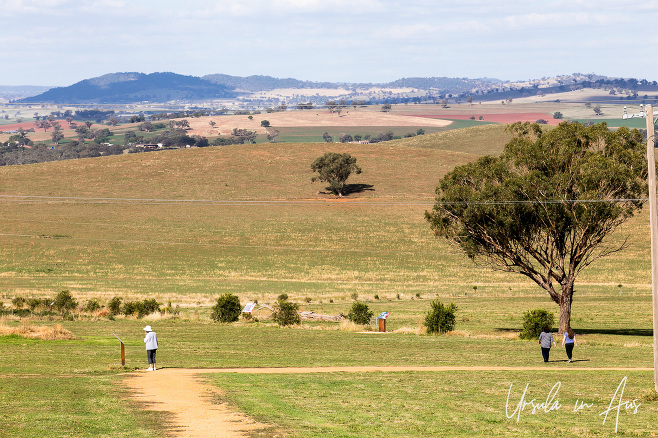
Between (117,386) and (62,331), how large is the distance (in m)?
14.9

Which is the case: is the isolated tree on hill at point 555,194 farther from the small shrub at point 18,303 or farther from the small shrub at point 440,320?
the small shrub at point 18,303

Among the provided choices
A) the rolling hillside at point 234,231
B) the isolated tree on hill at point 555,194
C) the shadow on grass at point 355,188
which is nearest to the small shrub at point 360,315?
the isolated tree on hill at point 555,194

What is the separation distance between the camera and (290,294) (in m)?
62.8

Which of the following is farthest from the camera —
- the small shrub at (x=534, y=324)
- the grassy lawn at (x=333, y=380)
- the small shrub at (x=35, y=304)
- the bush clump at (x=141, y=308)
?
the small shrub at (x=35, y=304)

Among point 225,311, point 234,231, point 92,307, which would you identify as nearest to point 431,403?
point 225,311

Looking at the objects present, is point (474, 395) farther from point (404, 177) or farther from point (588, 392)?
point (404, 177)

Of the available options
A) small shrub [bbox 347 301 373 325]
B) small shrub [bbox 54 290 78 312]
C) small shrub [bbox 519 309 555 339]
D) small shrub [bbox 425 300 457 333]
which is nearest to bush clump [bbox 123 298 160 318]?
small shrub [bbox 54 290 78 312]

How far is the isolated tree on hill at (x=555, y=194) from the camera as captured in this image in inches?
1574

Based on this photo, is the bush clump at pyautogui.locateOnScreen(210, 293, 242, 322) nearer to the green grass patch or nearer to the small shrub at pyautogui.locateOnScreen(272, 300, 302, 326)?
the small shrub at pyautogui.locateOnScreen(272, 300, 302, 326)

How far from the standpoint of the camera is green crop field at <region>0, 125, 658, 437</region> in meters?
18.7

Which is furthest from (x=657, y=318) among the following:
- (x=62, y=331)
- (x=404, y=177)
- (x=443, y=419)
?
(x=404, y=177)

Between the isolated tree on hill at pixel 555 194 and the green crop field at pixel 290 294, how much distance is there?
5005mm

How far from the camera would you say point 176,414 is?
17.9m

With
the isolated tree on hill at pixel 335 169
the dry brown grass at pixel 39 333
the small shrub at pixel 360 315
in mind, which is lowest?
the small shrub at pixel 360 315
